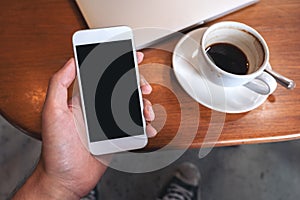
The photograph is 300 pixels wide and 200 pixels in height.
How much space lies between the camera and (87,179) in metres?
0.72

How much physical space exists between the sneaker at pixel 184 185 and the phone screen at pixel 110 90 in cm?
53

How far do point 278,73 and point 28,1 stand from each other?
0.43m

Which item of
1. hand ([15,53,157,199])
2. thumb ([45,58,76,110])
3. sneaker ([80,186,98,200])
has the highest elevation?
thumb ([45,58,76,110])

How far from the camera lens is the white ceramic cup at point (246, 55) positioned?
23.5 inches

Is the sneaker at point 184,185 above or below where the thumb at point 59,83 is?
below

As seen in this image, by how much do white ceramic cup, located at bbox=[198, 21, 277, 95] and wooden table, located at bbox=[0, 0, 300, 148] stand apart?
5 centimetres

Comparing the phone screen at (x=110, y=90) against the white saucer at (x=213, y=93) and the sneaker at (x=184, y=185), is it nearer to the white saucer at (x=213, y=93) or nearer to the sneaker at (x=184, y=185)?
the white saucer at (x=213, y=93)

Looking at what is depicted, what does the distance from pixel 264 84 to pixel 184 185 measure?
1.86ft

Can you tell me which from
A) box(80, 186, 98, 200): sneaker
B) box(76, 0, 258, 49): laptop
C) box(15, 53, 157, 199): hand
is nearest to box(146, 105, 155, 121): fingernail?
box(15, 53, 157, 199): hand

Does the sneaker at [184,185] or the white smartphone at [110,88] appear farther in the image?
the sneaker at [184,185]

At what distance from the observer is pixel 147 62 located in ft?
2.20

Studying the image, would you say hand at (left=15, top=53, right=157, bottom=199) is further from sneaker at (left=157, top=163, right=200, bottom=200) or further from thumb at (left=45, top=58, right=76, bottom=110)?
sneaker at (left=157, top=163, right=200, bottom=200)

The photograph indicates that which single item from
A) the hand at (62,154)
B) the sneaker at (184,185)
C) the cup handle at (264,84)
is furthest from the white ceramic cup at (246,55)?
the sneaker at (184,185)

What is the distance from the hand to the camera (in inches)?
24.5
